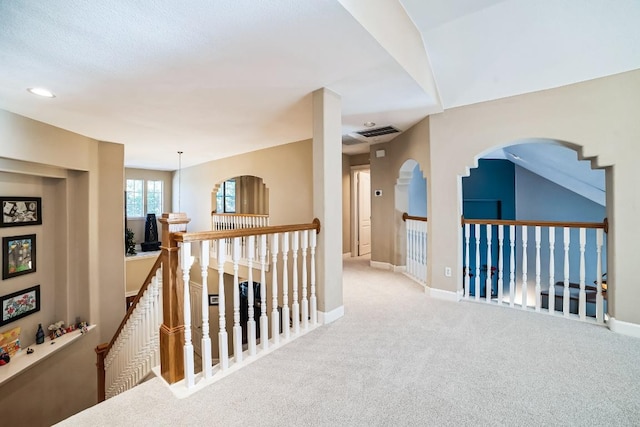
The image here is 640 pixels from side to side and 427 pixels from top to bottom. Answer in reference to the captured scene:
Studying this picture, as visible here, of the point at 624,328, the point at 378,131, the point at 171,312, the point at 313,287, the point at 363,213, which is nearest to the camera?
the point at 171,312

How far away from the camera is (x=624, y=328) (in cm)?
235

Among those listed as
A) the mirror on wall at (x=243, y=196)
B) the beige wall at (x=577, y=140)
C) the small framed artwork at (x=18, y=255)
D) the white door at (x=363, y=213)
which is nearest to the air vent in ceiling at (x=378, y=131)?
the beige wall at (x=577, y=140)

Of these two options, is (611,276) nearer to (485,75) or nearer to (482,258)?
(485,75)

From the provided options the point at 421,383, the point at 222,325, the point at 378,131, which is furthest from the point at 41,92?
the point at 421,383

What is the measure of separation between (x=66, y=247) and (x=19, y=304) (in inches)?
35.2

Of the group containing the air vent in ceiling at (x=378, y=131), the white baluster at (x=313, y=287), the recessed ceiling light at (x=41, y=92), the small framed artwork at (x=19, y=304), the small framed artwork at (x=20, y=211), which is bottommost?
the small framed artwork at (x=19, y=304)

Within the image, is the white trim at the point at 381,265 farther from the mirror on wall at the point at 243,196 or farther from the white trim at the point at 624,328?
the mirror on wall at the point at 243,196

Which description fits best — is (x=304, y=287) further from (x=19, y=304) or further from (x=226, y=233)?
(x=19, y=304)

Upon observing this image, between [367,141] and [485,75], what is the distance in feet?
7.06

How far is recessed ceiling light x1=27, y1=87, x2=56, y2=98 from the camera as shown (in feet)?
8.17

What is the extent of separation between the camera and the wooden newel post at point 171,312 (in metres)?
1.66

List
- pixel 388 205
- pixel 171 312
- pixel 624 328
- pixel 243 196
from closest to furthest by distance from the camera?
1. pixel 171 312
2. pixel 624 328
3. pixel 388 205
4. pixel 243 196

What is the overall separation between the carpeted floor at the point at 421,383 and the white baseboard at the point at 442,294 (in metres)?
0.62

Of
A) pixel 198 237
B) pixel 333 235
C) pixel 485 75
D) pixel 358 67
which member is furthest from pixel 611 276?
pixel 198 237
